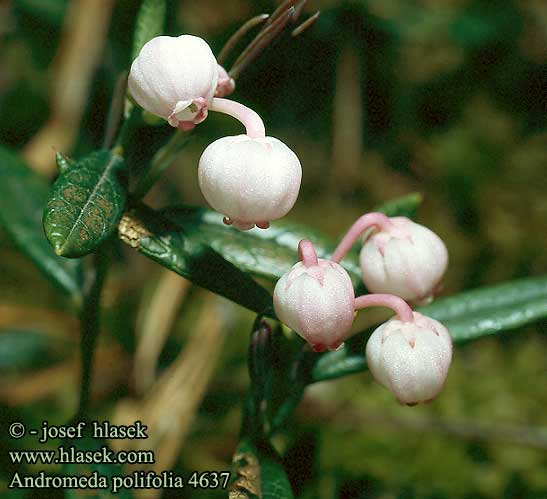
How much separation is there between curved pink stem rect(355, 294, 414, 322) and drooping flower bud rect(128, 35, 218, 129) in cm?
33

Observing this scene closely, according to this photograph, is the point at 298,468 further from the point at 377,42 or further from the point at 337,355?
the point at 377,42

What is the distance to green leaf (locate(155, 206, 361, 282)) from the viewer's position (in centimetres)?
118

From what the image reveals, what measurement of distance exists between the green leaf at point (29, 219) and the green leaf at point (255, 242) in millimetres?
313

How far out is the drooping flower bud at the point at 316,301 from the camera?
3.00 ft

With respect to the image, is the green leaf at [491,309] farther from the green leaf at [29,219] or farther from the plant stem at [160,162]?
the green leaf at [29,219]

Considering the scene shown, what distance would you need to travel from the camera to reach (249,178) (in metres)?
0.90

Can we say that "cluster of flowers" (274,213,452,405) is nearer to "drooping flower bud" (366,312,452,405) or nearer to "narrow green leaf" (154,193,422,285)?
"drooping flower bud" (366,312,452,405)

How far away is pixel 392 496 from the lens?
5.35ft

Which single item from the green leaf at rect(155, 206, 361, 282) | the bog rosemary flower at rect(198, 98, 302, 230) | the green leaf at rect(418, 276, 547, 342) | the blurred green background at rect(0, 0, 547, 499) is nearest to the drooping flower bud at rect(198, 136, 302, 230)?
the bog rosemary flower at rect(198, 98, 302, 230)

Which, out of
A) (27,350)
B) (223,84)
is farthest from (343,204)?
(223,84)

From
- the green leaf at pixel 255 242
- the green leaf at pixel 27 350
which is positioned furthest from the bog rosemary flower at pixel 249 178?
the green leaf at pixel 27 350

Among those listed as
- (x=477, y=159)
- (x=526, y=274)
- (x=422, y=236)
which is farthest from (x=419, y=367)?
(x=477, y=159)

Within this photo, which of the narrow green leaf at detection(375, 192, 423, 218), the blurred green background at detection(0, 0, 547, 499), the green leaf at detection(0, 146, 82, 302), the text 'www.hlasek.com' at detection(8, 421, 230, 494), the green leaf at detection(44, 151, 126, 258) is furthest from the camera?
the blurred green background at detection(0, 0, 547, 499)

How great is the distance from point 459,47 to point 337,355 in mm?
1759
